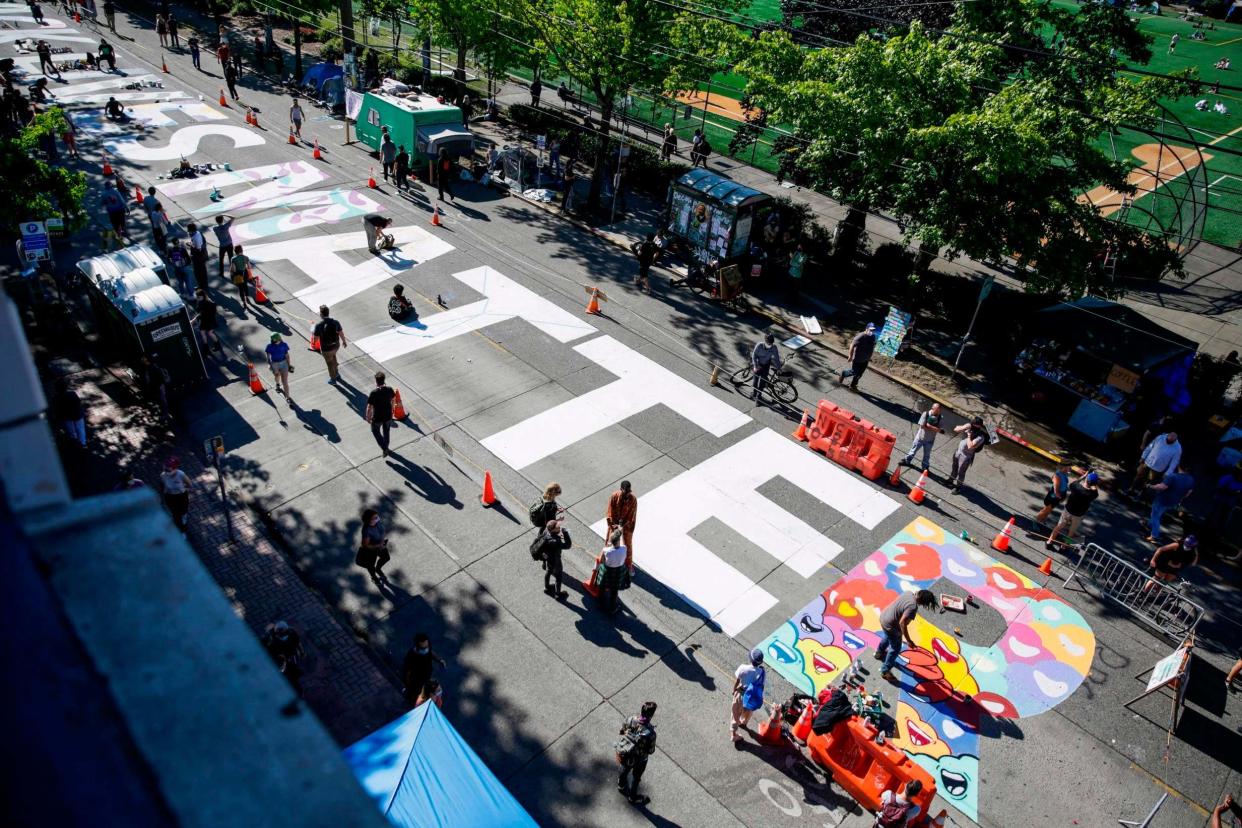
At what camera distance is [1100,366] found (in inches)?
716

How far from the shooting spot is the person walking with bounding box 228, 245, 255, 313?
728 inches

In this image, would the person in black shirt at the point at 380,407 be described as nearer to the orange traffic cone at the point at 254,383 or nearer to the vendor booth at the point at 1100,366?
the orange traffic cone at the point at 254,383

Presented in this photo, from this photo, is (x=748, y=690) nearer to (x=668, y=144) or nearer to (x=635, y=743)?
(x=635, y=743)

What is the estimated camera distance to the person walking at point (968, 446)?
15508 mm

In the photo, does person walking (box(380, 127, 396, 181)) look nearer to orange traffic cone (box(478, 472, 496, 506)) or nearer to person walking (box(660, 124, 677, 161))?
person walking (box(660, 124, 677, 161))

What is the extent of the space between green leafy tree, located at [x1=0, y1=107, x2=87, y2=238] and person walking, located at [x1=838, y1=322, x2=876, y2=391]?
1715cm

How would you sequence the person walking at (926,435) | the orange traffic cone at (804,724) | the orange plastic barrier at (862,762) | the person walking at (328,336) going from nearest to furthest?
the orange plastic barrier at (862,762) < the orange traffic cone at (804,724) < the person walking at (926,435) < the person walking at (328,336)

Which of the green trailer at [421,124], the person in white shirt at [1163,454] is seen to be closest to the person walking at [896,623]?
the person in white shirt at [1163,454]

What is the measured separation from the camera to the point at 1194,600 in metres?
14.3

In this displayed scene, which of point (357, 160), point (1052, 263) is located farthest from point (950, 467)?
point (357, 160)

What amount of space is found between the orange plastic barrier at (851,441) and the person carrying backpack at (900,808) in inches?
305

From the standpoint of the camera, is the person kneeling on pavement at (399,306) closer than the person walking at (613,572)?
No

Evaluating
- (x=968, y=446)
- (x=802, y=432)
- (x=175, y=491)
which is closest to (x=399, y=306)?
(x=175, y=491)

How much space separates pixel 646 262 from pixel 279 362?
10.4m
